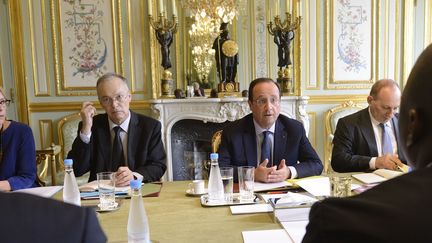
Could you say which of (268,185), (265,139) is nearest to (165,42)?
(265,139)

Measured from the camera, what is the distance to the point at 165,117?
12.5 ft

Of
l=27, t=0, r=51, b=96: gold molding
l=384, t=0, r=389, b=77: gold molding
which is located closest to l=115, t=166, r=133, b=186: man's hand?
l=27, t=0, r=51, b=96: gold molding

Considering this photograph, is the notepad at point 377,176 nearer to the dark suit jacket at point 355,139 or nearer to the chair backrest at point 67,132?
the dark suit jacket at point 355,139

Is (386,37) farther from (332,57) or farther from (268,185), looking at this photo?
(268,185)

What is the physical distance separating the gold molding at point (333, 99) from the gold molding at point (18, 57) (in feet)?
10.4

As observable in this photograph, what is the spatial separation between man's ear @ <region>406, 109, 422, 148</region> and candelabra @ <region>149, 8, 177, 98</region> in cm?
326

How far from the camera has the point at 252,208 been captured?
52.7 inches

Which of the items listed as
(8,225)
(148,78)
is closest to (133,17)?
(148,78)

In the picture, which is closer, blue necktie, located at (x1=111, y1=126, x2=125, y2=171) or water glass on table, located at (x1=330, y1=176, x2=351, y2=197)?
water glass on table, located at (x1=330, y1=176, x2=351, y2=197)

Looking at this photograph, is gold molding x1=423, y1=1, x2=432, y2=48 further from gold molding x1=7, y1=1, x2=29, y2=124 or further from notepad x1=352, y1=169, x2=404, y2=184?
gold molding x1=7, y1=1, x2=29, y2=124

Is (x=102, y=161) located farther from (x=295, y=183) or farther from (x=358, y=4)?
(x=358, y=4)

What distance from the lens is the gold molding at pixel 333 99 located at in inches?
162

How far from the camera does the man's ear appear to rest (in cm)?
54

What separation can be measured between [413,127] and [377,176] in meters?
1.33
